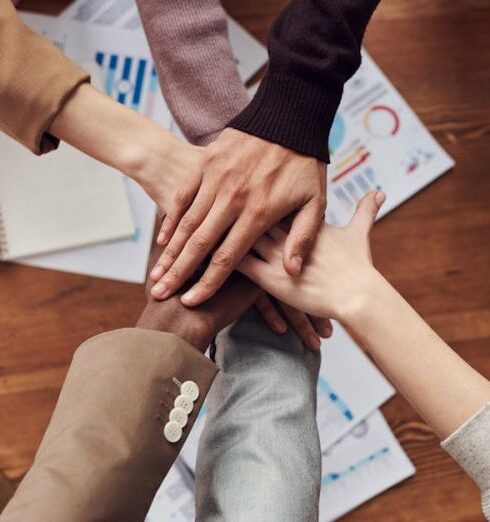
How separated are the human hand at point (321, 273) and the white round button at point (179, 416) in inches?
7.6

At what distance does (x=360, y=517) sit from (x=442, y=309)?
0.34 metres

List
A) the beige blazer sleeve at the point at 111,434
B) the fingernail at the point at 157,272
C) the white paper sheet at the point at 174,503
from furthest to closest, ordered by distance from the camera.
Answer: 1. the white paper sheet at the point at 174,503
2. the fingernail at the point at 157,272
3. the beige blazer sleeve at the point at 111,434

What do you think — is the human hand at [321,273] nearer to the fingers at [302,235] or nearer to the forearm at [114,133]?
the fingers at [302,235]

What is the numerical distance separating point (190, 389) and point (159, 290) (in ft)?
0.43

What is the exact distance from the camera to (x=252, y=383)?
0.78 meters

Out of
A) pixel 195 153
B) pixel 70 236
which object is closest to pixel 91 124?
pixel 195 153

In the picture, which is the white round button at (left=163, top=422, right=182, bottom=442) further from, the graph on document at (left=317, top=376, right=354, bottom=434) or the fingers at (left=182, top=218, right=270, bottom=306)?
the graph on document at (left=317, top=376, right=354, bottom=434)

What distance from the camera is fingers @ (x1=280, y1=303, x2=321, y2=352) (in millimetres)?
852

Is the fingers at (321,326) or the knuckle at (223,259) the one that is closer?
the knuckle at (223,259)

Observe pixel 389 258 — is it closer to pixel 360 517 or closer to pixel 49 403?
pixel 360 517

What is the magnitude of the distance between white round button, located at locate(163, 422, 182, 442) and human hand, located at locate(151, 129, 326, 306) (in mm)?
159

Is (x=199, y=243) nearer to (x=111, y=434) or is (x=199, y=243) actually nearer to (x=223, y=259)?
(x=223, y=259)

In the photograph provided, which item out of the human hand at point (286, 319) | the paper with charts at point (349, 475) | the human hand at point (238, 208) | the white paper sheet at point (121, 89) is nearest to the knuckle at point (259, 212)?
the human hand at point (238, 208)

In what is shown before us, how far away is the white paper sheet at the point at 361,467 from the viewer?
3.43 ft
